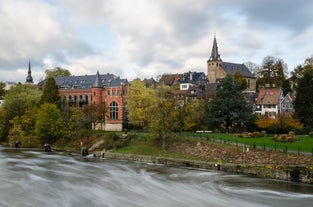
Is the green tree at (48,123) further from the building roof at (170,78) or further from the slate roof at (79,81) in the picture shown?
the building roof at (170,78)

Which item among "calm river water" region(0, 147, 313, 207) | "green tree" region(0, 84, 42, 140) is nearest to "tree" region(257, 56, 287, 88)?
"green tree" region(0, 84, 42, 140)

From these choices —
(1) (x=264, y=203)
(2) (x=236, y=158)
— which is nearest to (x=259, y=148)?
(2) (x=236, y=158)

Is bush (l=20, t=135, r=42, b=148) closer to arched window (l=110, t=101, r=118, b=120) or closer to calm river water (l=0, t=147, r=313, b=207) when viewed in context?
arched window (l=110, t=101, r=118, b=120)

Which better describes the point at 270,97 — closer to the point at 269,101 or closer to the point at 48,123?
the point at 269,101

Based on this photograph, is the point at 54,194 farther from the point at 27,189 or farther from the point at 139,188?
the point at 139,188

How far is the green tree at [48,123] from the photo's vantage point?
64.3 metres

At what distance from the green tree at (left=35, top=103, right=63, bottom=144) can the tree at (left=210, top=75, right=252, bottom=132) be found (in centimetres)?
2701

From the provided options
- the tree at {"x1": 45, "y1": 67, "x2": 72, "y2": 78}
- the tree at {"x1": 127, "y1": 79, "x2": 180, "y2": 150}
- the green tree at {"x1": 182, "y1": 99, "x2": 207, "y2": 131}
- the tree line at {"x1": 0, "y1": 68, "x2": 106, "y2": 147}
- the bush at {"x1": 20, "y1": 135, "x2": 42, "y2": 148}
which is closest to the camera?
the tree at {"x1": 127, "y1": 79, "x2": 180, "y2": 150}

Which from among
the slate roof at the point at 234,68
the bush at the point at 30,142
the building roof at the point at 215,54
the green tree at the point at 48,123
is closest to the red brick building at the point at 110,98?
the green tree at the point at 48,123

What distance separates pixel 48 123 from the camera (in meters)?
Answer: 64.2

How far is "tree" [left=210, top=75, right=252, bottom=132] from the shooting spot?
2165 inches

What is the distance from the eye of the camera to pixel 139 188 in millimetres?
30844

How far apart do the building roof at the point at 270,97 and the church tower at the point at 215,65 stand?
35441mm

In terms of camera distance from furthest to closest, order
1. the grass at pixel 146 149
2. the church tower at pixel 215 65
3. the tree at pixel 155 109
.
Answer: the church tower at pixel 215 65, the tree at pixel 155 109, the grass at pixel 146 149
